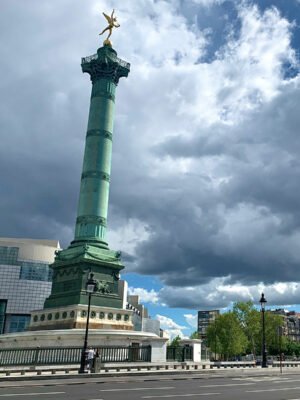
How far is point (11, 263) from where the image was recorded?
121 m

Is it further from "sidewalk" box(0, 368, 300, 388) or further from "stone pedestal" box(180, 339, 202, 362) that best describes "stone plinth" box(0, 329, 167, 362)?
"sidewalk" box(0, 368, 300, 388)

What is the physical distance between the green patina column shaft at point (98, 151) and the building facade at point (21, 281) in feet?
197

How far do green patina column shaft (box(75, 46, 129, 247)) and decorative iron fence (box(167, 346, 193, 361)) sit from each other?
24.6 meters

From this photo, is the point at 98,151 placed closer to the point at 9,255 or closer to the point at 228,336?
the point at 228,336

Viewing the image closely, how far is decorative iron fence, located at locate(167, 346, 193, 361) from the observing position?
39062mm

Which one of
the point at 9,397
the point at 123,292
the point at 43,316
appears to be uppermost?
the point at 123,292

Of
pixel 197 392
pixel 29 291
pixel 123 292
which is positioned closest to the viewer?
pixel 197 392

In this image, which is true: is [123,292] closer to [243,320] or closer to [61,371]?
[243,320]

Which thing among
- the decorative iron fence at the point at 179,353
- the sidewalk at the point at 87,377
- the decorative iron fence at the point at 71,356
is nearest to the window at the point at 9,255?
the decorative iron fence at the point at 71,356

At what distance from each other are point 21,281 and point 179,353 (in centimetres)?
8769

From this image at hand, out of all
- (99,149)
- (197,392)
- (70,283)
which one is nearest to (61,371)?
(197,392)

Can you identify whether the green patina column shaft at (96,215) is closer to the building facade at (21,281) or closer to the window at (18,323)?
the building facade at (21,281)

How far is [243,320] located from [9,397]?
89.8m

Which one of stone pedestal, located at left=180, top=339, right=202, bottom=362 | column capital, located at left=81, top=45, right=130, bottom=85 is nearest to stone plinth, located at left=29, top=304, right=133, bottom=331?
stone pedestal, located at left=180, top=339, right=202, bottom=362
